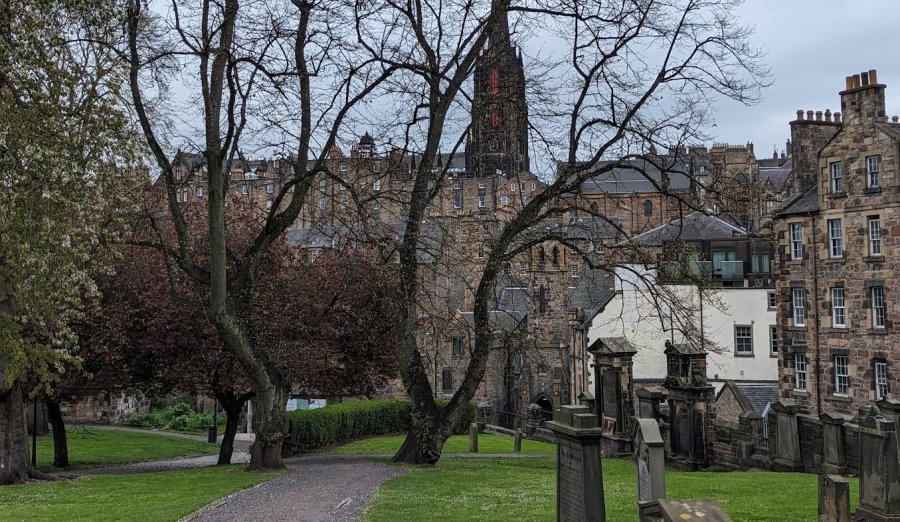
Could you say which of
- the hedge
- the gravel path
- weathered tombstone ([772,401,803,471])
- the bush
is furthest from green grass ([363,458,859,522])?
the bush

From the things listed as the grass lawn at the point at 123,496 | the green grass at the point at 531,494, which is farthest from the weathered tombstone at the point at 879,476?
the grass lawn at the point at 123,496

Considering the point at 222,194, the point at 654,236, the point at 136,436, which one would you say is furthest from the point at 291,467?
the point at 654,236

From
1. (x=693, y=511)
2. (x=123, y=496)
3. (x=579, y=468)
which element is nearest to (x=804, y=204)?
(x=579, y=468)

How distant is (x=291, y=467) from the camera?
723 inches

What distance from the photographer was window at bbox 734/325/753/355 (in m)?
41.8

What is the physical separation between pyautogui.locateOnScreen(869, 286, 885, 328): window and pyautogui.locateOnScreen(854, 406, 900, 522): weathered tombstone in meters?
22.6

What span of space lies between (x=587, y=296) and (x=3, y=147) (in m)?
35.8

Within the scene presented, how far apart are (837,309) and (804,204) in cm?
462

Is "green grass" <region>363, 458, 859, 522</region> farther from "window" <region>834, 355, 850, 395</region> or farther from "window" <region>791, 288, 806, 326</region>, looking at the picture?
"window" <region>791, 288, 806, 326</region>

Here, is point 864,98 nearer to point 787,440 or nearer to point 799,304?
point 799,304

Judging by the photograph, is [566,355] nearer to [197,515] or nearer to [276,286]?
[276,286]

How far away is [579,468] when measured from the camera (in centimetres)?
888

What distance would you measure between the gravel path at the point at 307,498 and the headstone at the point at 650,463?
4.00 metres

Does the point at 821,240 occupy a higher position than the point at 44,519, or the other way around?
the point at 821,240
